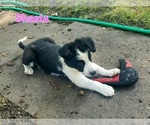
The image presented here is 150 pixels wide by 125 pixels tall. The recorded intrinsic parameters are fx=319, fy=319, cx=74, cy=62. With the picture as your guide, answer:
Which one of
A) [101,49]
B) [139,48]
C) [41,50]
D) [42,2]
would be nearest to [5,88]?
[41,50]

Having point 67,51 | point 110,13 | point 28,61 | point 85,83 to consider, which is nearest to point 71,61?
point 67,51

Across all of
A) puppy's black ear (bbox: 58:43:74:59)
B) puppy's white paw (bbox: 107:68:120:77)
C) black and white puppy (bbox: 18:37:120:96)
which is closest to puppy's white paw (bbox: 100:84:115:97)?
black and white puppy (bbox: 18:37:120:96)

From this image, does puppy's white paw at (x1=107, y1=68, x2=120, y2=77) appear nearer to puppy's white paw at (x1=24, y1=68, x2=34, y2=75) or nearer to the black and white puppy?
the black and white puppy

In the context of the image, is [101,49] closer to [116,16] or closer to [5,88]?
[116,16]

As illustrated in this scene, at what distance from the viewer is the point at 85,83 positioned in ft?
13.0

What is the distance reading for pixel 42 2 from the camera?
6.89 m

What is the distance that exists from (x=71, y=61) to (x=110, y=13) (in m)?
2.23

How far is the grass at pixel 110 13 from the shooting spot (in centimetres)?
547

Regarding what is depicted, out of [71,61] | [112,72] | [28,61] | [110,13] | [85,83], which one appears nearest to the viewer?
[71,61]

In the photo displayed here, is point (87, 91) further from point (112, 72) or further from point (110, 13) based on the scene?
point (110, 13)

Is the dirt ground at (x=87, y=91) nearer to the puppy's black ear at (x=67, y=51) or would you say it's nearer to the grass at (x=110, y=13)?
the grass at (x=110, y=13)

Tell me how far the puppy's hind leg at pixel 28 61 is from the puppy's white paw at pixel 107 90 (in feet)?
3.69

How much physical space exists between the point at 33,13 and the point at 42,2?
700mm

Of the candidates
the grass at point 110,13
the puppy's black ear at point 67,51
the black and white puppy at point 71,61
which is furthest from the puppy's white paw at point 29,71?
the grass at point 110,13
